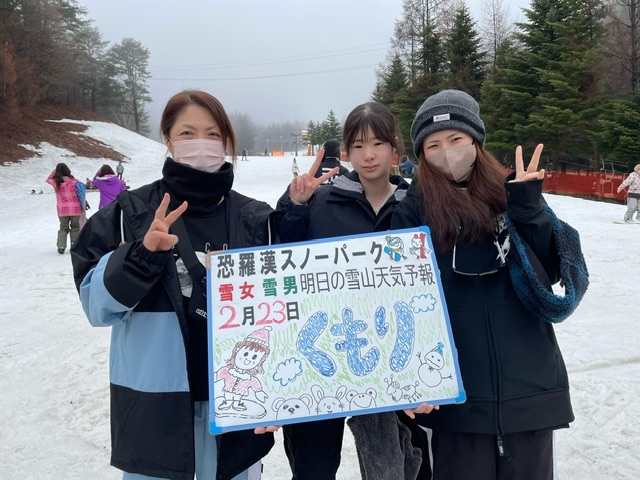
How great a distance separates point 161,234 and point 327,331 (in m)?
0.72

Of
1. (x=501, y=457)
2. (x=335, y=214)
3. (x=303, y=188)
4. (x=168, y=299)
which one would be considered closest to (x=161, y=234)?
(x=168, y=299)

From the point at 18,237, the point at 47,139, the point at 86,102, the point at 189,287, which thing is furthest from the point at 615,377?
the point at 86,102

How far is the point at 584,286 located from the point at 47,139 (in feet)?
125

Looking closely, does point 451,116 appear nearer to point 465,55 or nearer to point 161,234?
point 161,234

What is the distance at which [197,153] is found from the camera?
1.97m

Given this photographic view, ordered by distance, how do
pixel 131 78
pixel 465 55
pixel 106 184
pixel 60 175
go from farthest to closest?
1. pixel 131 78
2. pixel 465 55
3. pixel 106 184
4. pixel 60 175

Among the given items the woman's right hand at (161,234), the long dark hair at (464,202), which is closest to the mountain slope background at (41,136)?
the woman's right hand at (161,234)

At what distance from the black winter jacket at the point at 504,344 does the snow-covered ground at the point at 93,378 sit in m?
1.49

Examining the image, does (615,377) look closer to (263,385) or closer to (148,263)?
(263,385)

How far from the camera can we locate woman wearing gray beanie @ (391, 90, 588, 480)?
68.6 inches

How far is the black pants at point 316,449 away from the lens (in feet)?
7.29

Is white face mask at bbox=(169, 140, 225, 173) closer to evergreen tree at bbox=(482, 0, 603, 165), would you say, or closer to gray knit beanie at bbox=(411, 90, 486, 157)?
gray knit beanie at bbox=(411, 90, 486, 157)

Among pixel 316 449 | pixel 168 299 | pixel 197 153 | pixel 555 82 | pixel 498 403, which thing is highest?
pixel 555 82

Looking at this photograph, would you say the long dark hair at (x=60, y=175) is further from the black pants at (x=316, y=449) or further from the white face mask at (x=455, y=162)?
the white face mask at (x=455, y=162)
